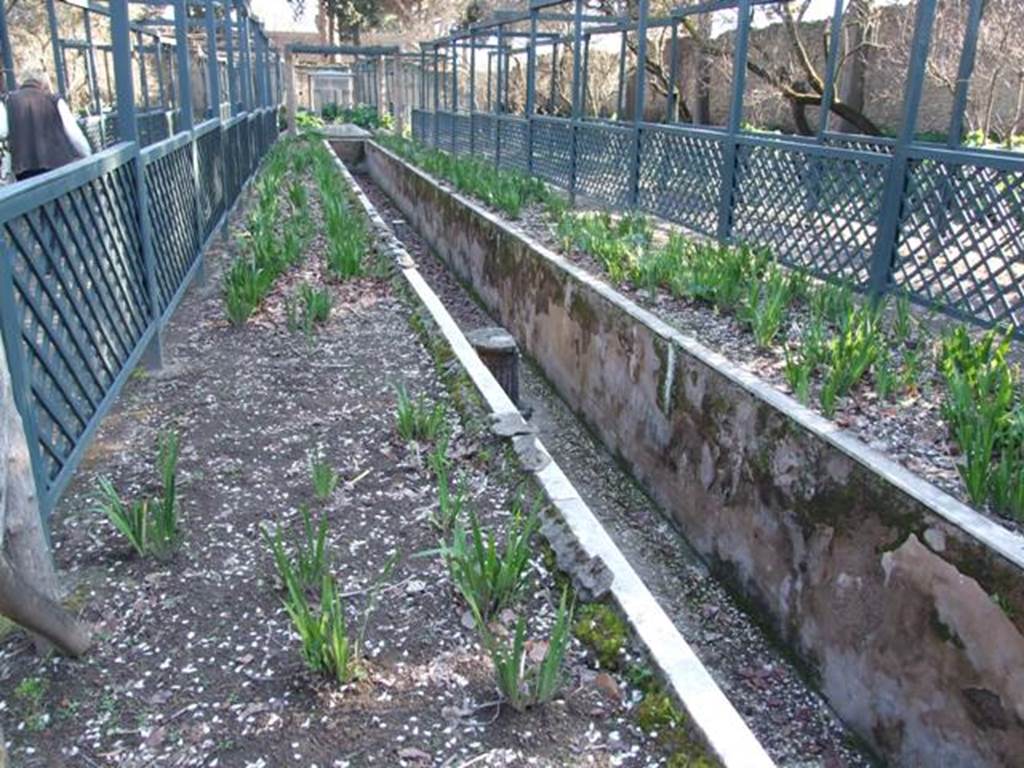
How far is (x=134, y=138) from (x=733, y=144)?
493 centimetres

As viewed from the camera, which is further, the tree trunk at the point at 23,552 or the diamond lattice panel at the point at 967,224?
the diamond lattice panel at the point at 967,224

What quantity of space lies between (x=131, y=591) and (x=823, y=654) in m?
2.53

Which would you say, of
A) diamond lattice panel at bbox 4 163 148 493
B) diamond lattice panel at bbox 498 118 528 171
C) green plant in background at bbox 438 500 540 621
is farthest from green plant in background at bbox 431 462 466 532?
diamond lattice panel at bbox 498 118 528 171

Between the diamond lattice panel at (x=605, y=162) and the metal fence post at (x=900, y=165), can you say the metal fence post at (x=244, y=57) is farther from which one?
the metal fence post at (x=900, y=165)

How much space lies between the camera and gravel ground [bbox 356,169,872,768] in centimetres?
332

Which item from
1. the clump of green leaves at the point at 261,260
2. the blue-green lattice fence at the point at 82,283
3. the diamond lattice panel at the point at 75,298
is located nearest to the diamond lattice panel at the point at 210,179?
the clump of green leaves at the point at 261,260

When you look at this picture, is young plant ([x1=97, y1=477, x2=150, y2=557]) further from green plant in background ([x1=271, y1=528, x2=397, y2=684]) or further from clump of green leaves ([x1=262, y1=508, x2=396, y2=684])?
green plant in background ([x1=271, y1=528, x2=397, y2=684])

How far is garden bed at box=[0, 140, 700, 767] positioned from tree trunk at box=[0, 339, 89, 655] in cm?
15

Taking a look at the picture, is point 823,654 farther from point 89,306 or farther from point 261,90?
point 261,90

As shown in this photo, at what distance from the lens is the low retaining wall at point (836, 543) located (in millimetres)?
2805

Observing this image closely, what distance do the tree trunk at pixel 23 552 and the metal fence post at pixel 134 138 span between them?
2.51 meters

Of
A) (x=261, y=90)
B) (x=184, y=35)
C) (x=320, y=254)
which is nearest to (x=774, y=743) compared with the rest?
(x=320, y=254)

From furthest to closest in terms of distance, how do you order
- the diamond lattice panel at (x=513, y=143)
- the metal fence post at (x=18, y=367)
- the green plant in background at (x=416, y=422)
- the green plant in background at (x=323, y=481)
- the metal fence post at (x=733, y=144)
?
the diamond lattice panel at (x=513, y=143), the metal fence post at (x=733, y=144), the green plant in background at (x=416, y=422), the green plant in background at (x=323, y=481), the metal fence post at (x=18, y=367)

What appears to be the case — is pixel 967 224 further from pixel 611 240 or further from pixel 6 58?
pixel 6 58
